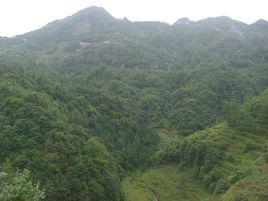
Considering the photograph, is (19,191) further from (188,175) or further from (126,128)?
(126,128)

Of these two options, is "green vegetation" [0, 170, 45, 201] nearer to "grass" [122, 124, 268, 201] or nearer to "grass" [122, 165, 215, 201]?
"grass" [122, 124, 268, 201]

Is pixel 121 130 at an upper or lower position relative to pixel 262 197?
lower

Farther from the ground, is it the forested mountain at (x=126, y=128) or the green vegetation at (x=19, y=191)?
the green vegetation at (x=19, y=191)

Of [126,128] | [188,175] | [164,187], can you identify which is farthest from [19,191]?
[126,128]

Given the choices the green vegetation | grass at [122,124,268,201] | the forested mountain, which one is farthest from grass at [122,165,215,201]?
the green vegetation

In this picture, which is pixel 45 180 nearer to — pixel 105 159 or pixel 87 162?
pixel 87 162

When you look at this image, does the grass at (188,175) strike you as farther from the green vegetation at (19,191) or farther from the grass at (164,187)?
the green vegetation at (19,191)

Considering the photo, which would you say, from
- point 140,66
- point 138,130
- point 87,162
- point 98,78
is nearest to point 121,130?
point 138,130

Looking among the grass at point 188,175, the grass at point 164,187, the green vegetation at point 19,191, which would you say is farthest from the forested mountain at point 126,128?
the grass at point 164,187
